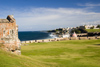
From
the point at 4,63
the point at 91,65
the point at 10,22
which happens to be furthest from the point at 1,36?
the point at 91,65

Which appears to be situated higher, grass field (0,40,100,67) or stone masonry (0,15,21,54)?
stone masonry (0,15,21,54)

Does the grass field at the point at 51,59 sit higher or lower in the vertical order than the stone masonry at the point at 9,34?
lower

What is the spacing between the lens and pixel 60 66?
502 inches

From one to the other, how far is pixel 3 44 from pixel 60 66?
20.0 feet

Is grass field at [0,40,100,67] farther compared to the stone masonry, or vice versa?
the stone masonry

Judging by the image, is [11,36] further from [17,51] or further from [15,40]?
[17,51]

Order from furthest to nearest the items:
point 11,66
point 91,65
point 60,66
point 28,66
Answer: point 91,65 < point 60,66 < point 28,66 < point 11,66

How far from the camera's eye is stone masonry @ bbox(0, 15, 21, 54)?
13328mm

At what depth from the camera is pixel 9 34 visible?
13.6m

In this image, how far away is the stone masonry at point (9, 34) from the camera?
1333 centimetres

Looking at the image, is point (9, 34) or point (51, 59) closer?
point (9, 34)

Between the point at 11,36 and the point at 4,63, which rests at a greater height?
the point at 11,36

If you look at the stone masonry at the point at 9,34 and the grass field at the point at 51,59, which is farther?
the stone masonry at the point at 9,34

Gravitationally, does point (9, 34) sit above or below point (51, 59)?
above
